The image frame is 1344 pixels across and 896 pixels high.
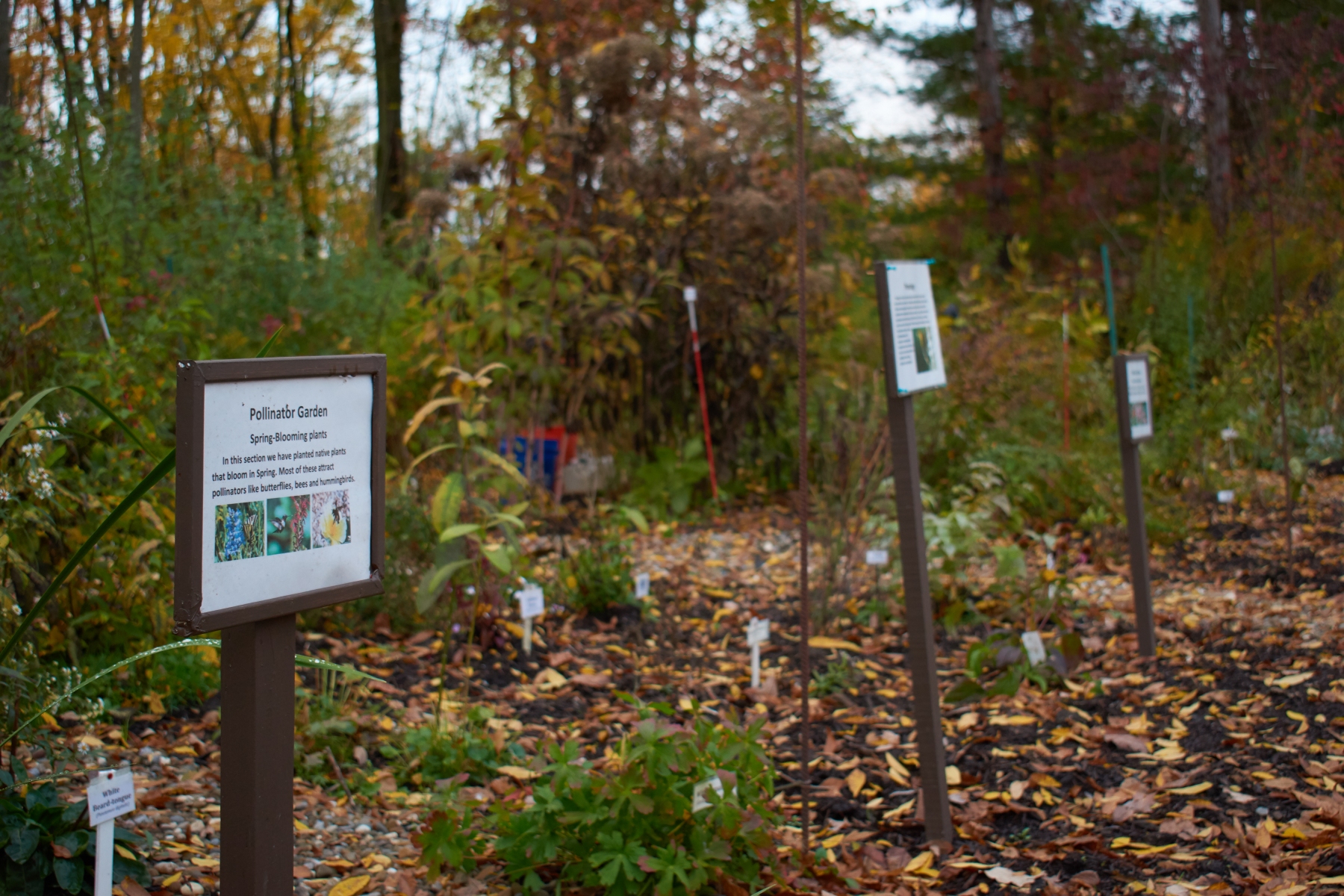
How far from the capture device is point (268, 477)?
141cm

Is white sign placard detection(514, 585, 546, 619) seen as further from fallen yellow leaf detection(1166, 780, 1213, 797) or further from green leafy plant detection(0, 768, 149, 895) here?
fallen yellow leaf detection(1166, 780, 1213, 797)

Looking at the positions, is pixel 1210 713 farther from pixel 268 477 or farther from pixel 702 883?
pixel 268 477

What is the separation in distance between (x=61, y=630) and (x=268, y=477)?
4.95ft

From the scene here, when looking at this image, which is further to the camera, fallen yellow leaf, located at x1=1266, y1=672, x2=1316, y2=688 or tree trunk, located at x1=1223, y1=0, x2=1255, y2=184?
tree trunk, located at x1=1223, y1=0, x2=1255, y2=184

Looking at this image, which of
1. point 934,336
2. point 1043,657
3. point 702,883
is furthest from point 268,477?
point 1043,657

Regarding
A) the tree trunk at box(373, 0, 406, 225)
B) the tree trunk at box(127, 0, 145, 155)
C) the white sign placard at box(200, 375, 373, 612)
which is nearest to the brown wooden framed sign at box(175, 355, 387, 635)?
the white sign placard at box(200, 375, 373, 612)

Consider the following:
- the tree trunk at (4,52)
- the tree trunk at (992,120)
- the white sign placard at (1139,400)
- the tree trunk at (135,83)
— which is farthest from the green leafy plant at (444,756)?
the tree trunk at (992,120)

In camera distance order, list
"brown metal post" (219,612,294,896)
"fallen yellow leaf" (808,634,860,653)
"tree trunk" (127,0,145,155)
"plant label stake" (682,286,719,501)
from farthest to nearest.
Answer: "plant label stake" (682,286,719,501) → "tree trunk" (127,0,145,155) → "fallen yellow leaf" (808,634,860,653) → "brown metal post" (219,612,294,896)

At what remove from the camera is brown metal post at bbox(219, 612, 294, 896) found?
142 centimetres


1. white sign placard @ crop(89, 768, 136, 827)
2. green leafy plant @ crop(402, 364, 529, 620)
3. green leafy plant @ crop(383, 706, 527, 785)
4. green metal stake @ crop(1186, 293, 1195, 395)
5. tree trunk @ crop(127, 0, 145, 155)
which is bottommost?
green leafy plant @ crop(383, 706, 527, 785)

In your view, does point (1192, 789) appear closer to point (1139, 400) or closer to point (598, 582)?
point (1139, 400)

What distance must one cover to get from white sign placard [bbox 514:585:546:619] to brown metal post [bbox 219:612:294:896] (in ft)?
6.73

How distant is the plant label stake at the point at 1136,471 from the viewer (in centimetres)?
372

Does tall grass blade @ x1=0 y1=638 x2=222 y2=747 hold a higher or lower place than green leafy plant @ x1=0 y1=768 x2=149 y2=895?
higher
